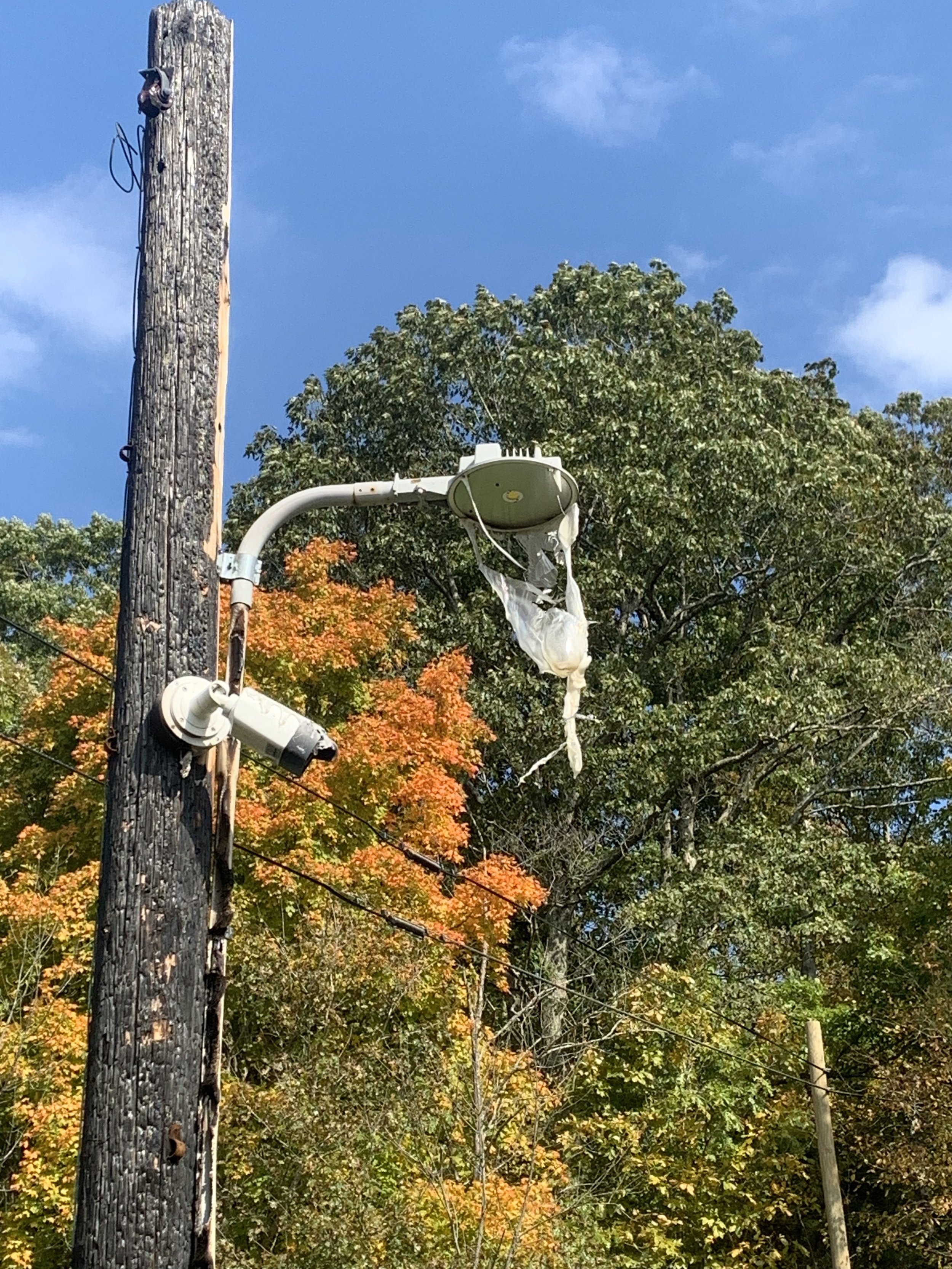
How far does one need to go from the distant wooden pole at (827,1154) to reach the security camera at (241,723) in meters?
10.3

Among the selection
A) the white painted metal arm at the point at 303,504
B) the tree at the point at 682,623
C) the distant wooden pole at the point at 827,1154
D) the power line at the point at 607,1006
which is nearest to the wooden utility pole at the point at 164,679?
the white painted metal arm at the point at 303,504

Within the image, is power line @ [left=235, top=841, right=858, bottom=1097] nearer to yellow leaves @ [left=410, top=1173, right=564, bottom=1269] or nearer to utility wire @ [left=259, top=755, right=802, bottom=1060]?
utility wire @ [left=259, top=755, right=802, bottom=1060]

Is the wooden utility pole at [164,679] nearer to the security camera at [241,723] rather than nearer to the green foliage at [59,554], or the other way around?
the security camera at [241,723]

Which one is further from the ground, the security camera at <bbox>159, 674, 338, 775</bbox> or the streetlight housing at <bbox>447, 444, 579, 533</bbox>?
the streetlight housing at <bbox>447, 444, 579, 533</bbox>

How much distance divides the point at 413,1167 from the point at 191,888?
8.93m

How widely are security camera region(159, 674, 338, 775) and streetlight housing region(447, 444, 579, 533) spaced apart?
3.32 ft

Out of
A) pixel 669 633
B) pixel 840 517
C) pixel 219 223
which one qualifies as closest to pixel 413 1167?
pixel 219 223

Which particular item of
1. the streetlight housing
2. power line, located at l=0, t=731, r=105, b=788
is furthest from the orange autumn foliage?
the streetlight housing

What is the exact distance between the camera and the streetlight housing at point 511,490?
4305mm

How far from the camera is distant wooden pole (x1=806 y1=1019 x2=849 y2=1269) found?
12617 millimetres

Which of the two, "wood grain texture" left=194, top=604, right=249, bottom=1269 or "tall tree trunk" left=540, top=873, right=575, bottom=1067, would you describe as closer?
"wood grain texture" left=194, top=604, right=249, bottom=1269

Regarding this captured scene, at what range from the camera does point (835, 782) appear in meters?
23.2

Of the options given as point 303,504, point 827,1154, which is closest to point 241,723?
point 303,504

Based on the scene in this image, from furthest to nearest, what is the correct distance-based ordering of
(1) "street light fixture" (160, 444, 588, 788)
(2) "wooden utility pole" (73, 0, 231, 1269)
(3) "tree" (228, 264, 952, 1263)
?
(3) "tree" (228, 264, 952, 1263), (1) "street light fixture" (160, 444, 588, 788), (2) "wooden utility pole" (73, 0, 231, 1269)
